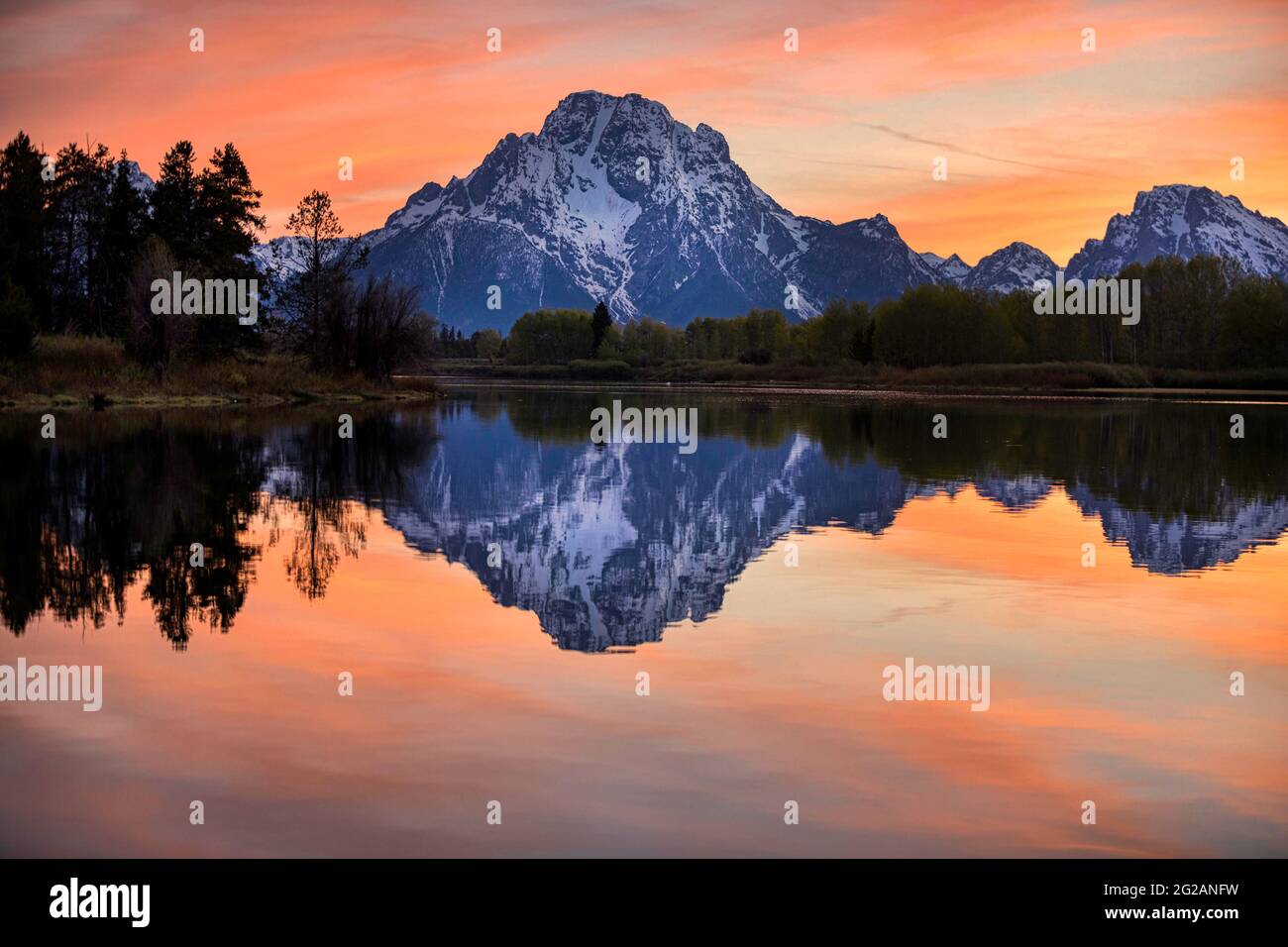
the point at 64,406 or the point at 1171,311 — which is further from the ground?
the point at 1171,311

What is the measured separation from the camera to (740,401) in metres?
106

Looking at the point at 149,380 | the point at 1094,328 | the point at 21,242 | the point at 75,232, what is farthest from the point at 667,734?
the point at 1094,328

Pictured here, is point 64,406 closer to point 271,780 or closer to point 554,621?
point 554,621

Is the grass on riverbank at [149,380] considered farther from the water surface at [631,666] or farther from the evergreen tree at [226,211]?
the water surface at [631,666]

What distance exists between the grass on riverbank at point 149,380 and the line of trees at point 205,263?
192cm

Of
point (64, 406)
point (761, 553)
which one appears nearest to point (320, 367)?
point (64, 406)

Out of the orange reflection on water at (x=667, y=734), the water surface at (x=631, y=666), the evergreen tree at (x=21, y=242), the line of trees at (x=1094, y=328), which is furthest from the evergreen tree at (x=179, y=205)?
the line of trees at (x=1094, y=328)

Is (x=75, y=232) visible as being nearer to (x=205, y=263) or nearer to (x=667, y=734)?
(x=205, y=263)

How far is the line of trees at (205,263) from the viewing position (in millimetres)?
83938

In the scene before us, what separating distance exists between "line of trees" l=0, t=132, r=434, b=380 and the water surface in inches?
2215

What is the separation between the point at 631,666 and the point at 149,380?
6254cm

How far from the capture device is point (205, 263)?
85.2m

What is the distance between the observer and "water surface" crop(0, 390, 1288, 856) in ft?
29.6

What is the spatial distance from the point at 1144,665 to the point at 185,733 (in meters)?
9.68
